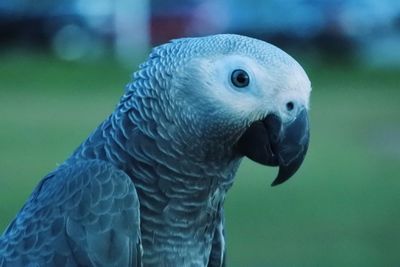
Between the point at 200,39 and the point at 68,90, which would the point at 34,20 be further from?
the point at 200,39

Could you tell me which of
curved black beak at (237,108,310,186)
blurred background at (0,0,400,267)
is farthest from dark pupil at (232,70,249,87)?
blurred background at (0,0,400,267)

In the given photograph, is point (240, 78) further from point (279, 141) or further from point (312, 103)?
point (312, 103)

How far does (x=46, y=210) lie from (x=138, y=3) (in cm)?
2158

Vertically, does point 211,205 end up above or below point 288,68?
below

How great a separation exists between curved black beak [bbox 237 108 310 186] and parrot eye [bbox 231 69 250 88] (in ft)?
0.40

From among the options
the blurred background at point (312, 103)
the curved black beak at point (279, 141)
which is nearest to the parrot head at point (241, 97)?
the curved black beak at point (279, 141)

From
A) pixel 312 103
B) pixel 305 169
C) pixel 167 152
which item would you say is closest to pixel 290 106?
pixel 167 152

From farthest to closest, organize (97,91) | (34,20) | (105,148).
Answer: (34,20) → (97,91) → (105,148)

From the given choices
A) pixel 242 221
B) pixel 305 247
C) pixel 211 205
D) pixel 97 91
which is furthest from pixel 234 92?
pixel 97 91

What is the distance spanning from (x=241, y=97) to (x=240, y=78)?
6cm

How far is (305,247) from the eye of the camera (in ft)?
22.6

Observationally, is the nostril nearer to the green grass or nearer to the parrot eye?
the parrot eye

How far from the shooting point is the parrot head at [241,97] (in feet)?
9.64

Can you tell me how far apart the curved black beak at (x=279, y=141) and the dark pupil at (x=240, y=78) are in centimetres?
12
